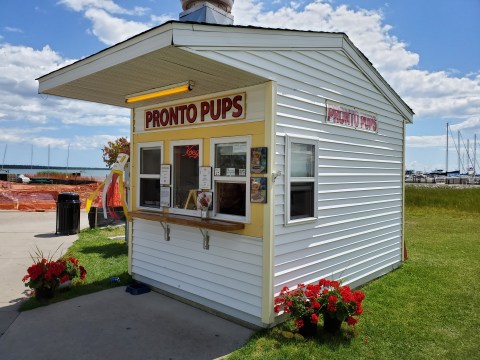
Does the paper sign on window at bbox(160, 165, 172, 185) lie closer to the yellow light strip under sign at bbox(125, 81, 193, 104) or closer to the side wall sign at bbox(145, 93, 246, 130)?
the side wall sign at bbox(145, 93, 246, 130)

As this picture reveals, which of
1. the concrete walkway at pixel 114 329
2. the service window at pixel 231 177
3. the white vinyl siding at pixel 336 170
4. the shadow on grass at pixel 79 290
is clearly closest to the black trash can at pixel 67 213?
the concrete walkway at pixel 114 329

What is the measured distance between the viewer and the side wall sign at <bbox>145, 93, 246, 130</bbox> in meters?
4.76

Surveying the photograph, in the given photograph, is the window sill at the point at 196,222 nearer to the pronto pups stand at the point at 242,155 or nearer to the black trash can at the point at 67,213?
the pronto pups stand at the point at 242,155

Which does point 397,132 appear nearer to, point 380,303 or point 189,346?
point 380,303

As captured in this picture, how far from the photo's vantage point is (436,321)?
16.4ft

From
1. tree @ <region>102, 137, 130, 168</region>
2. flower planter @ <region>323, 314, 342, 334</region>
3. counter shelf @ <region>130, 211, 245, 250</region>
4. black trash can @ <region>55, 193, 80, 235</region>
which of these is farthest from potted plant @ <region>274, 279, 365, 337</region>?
tree @ <region>102, 137, 130, 168</region>

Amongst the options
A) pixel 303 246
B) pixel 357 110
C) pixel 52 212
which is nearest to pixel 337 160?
pixel 357 110

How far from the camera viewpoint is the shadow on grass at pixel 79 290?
207 inches

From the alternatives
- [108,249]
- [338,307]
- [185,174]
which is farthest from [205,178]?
[108,249]

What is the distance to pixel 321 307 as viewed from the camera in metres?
4.22

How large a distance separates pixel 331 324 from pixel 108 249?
6.29 metres

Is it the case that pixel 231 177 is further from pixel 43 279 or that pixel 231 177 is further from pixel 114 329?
pixel 43 279

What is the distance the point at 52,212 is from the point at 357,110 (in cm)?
1395

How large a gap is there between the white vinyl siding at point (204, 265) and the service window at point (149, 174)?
1.21ft
